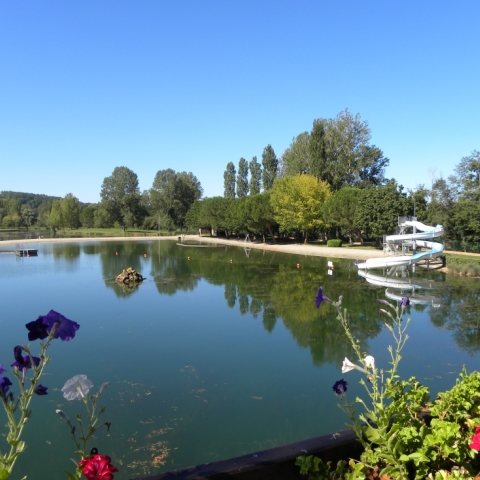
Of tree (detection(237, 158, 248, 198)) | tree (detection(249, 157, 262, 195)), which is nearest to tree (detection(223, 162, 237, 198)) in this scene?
tree (detection(237, 158, 248, 198))

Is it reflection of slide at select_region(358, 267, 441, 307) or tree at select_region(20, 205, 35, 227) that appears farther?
tree at select_region(20, 205, 35, 227)

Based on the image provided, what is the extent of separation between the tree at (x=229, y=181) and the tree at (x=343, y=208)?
27537 mm

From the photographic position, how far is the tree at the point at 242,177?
63438 mm

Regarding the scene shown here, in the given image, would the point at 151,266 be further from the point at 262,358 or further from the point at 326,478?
the point at 326,478

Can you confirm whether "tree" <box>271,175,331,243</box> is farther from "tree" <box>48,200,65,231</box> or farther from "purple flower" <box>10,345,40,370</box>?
"tree" <box>48,200,65,231</box>

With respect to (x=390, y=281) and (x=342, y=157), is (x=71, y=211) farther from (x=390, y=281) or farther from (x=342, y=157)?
(x=390, y=281)

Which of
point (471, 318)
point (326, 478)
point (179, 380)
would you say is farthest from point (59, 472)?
point (471, 318)

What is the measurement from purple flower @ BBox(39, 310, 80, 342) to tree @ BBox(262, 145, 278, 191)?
5504 centimetres

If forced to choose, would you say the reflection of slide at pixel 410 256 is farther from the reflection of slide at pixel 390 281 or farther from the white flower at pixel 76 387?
the white flower at pixel 76 387

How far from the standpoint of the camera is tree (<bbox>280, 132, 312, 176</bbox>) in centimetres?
4959

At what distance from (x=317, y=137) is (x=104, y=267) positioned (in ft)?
86.4

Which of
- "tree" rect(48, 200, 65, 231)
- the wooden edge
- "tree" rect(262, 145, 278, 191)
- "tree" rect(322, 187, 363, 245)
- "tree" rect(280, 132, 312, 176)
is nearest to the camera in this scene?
the wooden edge

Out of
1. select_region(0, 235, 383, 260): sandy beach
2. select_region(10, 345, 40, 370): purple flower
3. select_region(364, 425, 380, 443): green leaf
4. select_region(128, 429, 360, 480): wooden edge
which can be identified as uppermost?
select_region(10, 345, 40, 370): purple flower

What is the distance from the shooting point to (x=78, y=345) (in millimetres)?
12156
